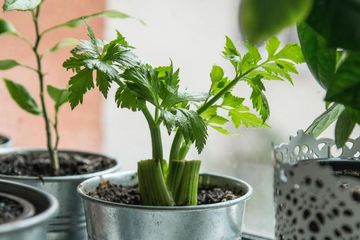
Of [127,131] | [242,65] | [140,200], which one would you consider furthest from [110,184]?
[127,131]

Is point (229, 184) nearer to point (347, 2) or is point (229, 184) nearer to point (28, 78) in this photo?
point (347, 2)

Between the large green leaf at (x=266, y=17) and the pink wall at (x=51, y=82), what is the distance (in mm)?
954

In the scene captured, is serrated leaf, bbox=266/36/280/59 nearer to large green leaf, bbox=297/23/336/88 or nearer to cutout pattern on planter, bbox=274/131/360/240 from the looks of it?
large green leaf, bbox=297/23/336/88

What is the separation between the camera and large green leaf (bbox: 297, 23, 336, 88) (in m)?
0.74

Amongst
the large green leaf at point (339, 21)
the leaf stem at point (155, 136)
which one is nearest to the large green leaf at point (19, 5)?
the leaf stem at point (155, 136)

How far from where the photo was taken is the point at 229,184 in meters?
0.97

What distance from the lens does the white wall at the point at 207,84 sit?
114 centimetres

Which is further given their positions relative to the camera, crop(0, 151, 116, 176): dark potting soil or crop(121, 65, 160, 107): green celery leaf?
crop(0, 151, 116, 176): dark potting soil

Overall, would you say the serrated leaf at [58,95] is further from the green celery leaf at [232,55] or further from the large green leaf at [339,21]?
the large green leaf at [339,21]

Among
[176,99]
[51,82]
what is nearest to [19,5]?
[176,99]

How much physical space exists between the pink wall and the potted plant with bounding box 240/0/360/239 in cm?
75

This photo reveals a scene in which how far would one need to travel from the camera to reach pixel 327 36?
0.58 m

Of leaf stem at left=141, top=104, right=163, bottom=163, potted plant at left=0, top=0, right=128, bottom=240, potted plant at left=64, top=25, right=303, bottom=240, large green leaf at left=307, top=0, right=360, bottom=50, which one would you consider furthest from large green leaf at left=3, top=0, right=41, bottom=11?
large green leaf at left=307, top=0, right=360, bottom=50

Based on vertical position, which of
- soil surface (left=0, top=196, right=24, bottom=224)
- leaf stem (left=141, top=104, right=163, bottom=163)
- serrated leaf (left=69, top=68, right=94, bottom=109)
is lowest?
soil surface (left=0, top=196, right=24, bottom=224)
